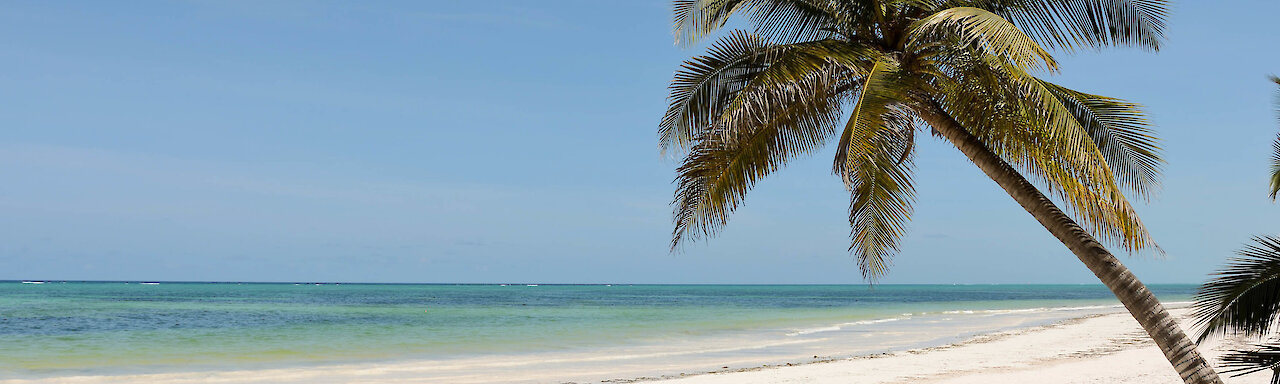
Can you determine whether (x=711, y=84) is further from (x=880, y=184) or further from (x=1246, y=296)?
(x=1246, y=296)

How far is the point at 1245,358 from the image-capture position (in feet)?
14.3

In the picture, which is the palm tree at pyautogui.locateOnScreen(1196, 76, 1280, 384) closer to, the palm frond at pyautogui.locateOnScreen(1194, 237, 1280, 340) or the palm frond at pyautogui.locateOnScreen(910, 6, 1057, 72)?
the palm frond at pyautogui.locateOnScreen(1194, 237, 1280, 340)

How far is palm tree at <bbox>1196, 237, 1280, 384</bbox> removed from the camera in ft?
14.2

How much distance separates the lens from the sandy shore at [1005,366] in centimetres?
1085

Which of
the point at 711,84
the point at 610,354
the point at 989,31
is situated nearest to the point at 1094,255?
the point at 989,31

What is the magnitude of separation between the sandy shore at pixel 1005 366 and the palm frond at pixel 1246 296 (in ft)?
19.8

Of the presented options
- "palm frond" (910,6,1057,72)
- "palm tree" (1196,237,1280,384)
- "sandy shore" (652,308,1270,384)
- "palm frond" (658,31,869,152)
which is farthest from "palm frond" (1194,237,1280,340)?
"sandy shore" (652,308,1270,384)

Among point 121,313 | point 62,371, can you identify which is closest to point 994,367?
point 62,371

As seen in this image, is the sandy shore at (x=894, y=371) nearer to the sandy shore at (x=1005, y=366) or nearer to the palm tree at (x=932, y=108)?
the sandy shore at (x=1005, y=366)

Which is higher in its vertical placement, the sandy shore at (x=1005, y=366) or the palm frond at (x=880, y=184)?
the palm frond at (x=880, y=184)

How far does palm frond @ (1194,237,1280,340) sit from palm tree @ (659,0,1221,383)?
1055 mm

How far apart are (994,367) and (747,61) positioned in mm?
7944

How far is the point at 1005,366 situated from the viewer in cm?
1267

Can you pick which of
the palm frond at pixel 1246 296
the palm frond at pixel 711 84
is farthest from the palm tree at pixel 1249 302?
the palm frond at pixel 711 84
